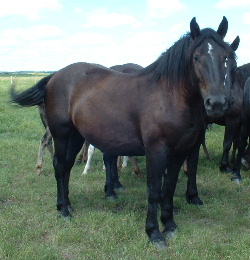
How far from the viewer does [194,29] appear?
374 cm

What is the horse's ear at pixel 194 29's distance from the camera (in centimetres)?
370

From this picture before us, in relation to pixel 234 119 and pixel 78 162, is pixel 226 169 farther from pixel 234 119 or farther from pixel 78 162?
pixel 78 162

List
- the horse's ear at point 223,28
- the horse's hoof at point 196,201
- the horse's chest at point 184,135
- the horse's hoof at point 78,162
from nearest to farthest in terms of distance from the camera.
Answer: the horse's ear at point 223,28, the horse's chest at point 184,135, the horse's hoof at point 196,201, the horse's hoof at point 78,162

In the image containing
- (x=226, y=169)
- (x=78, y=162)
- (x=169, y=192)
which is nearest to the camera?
(x=169, y=192)

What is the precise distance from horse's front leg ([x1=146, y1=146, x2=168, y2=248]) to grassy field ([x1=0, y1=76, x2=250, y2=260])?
0.40 ft

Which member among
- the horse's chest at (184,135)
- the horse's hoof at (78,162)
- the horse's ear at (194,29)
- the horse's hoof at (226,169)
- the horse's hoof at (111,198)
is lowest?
the horse's hoof at (78,162)

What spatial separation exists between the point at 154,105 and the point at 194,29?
0.91 metres

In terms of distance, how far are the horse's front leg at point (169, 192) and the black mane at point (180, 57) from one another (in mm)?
975

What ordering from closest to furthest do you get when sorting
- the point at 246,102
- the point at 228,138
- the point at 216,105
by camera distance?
the point at 216,105 → the point at 246,102 → the point at 228,138

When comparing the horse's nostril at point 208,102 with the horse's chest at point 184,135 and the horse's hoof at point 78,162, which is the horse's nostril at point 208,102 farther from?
the horse's hoof at point 78,162

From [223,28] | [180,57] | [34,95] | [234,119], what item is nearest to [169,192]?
[180,57]

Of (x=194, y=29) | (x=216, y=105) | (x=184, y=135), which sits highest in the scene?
(x=194, y=29)

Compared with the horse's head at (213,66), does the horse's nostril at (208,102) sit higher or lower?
lower

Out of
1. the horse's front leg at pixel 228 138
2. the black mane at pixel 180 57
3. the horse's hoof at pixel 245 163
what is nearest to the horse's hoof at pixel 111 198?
the black mane at pixel 180 57
